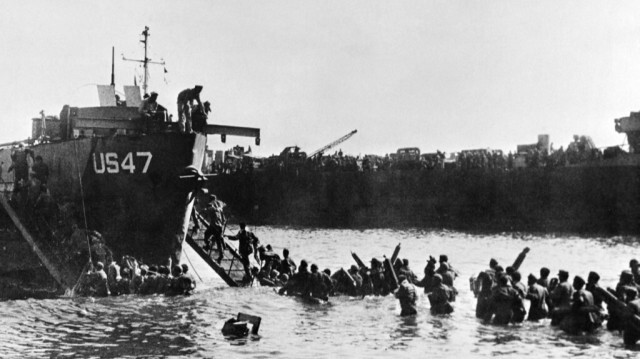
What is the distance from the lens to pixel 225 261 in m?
20.9

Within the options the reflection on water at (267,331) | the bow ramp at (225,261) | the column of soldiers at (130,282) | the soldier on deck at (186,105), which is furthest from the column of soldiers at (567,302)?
the soldier on deck at (186,105)

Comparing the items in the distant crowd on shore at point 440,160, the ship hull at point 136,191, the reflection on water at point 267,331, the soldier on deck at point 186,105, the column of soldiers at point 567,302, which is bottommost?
the reflection on water at point 267,331

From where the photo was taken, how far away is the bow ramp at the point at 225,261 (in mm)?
19719

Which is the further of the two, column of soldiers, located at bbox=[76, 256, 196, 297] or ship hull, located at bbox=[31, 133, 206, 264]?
ship hull, located at bbox=[31, 133, 206, 264]

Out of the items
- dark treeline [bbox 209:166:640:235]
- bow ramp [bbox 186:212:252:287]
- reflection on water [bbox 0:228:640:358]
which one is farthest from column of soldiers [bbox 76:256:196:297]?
dark treeline [bbox 209:166:640:235]

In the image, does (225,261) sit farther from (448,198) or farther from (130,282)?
(448,198)

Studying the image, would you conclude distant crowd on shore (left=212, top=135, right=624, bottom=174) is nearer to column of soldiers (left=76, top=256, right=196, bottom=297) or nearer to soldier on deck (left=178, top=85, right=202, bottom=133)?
soldier on deck (left=178, top=85, right=202, bottom=133)

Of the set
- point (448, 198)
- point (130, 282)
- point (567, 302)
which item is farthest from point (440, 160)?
point (567, 302)

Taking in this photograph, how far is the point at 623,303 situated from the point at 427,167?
3523 centimetres

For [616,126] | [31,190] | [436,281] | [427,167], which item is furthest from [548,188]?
[31,190]

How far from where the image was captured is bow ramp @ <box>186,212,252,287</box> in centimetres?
1972

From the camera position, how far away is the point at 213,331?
13.3 m

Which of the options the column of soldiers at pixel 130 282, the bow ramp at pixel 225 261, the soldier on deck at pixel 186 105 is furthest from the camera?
the bow ramp at pixel 225 261

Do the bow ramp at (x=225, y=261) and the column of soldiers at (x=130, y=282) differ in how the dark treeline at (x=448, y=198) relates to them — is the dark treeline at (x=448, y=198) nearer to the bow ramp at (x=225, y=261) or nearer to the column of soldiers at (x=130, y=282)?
the bow ramp at (x=225, y=261)
